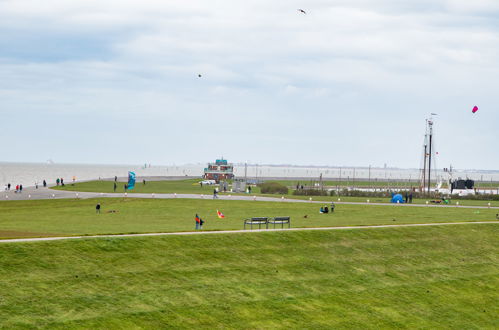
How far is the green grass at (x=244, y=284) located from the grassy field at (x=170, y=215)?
449 inches

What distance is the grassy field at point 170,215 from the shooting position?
155 ft

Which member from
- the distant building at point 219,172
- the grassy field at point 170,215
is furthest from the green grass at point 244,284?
the distant building at point 219,172

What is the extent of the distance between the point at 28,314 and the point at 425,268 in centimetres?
2280

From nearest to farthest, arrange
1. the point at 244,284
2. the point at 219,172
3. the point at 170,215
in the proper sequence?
the point at 244,284
the point at 170,215
the point at 219,172

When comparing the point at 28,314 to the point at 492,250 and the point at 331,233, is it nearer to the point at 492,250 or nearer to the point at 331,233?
the point at 331,233

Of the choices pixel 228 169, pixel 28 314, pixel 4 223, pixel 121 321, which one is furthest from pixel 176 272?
pixel 228 169

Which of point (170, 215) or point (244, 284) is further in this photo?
point (170, 215)

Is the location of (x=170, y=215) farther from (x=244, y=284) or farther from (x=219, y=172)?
(x=219, y=172)

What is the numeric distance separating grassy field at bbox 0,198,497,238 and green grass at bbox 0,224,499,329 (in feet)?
37.4

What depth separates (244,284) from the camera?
29312 mm

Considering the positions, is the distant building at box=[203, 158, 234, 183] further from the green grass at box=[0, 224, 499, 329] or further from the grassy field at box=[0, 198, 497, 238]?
the green grass at box=[0, 224, 499, 329]

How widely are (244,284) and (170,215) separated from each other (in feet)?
108

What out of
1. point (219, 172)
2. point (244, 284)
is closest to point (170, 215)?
point (244, 284)

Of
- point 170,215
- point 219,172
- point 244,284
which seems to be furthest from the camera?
point 219,172
